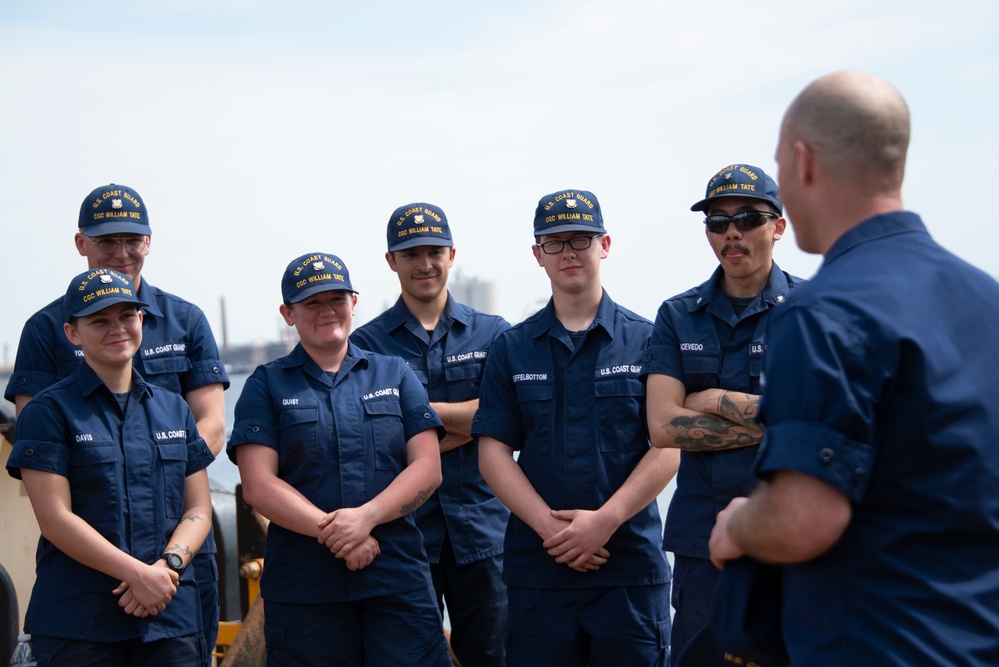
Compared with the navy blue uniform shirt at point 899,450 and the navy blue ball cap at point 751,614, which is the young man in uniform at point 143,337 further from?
the navy blue uniform shirt at point 899,450

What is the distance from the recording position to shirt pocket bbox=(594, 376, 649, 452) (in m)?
3.92

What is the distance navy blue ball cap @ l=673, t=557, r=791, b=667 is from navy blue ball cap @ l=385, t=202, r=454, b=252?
2.64 m

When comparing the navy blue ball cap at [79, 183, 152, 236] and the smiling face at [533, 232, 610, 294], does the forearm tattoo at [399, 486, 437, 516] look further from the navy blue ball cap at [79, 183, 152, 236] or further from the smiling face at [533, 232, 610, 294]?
the navy blue ball cap at [79, 183, 152, 236]

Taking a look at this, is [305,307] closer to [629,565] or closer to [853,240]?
[629,565]

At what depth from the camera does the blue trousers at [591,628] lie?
12.4ft

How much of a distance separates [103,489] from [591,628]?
1.75 metres

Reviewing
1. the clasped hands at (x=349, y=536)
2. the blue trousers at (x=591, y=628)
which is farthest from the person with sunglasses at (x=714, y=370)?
the clasped hands at (x=349, y=536)

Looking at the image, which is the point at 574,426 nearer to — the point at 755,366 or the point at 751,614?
the point at 755,366

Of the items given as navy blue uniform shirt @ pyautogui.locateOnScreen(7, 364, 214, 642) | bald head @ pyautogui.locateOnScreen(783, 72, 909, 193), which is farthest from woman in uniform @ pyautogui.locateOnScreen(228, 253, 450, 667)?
bald head @ pyautogui.locateOnScreen(783, 72, 909, 193)

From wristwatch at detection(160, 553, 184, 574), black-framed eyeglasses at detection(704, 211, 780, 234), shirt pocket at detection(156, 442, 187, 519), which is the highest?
black-framed eyeglasses at detection(704, 211, 780, 234)

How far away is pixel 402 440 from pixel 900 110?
2.37 m

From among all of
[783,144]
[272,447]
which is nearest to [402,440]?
[272,447]

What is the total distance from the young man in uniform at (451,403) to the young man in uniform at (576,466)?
1.28 feet

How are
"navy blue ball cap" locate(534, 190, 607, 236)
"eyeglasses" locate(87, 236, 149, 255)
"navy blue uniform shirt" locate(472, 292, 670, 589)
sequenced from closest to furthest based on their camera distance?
1. "navy blue uniform shirt" locate(472, 292, 670, 589)
2. "navy blue ball cap" locate(534, 190, 607, 236)
3. "eyeglasses" locate(87, 236, 149, 255)
